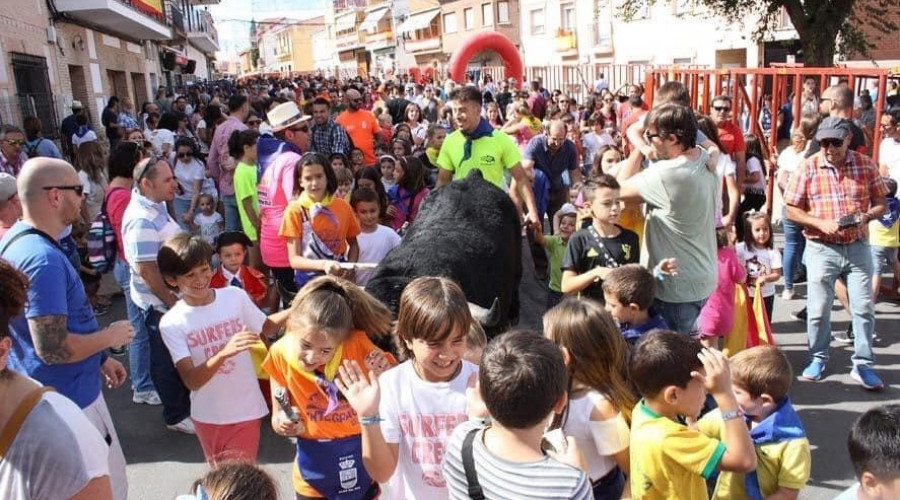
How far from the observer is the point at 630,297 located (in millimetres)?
3250

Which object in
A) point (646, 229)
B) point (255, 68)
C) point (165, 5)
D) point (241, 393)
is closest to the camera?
point (241, 393)

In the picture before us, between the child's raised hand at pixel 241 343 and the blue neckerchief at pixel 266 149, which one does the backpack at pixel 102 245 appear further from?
the child's raised hand at pixel 241 343

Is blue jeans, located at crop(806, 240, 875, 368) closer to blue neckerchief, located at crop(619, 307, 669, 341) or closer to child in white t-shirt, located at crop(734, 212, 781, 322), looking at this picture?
child in white t-shirt, located at crop(734, 212, 781, 322)

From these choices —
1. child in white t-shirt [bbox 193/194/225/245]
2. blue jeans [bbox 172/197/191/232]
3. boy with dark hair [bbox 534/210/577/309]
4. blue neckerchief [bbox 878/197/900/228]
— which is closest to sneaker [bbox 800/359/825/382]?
blue neckerchief [bbox 878/197/900/228]

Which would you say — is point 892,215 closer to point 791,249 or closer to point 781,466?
point 791,249

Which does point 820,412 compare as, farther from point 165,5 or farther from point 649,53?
point 649,53

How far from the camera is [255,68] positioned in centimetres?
11306

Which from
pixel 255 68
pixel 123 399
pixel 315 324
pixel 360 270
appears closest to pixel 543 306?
pixel 360 270

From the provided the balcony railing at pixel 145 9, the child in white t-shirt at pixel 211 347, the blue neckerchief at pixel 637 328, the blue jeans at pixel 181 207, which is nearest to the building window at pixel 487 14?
the balcony railing at pixel 145 9

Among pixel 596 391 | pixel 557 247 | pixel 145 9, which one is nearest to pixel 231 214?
pixel 557 247

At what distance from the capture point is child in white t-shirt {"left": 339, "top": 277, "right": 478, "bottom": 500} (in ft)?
7.45

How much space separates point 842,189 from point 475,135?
2.52 metres

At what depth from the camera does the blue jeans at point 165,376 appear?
4168mm

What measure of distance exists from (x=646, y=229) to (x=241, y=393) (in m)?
2.23
